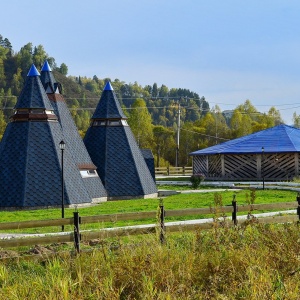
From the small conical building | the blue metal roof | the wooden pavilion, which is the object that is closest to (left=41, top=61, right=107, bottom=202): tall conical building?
the small conical building

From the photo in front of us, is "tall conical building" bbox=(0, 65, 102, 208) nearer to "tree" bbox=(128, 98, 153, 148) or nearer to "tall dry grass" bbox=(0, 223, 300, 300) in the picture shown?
"tall dry grass" bbox=(0, 223, 300, 300)

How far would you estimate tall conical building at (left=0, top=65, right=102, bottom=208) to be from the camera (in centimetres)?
2267

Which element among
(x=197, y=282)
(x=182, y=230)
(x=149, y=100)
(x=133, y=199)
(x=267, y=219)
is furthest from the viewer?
(x=149, y=100)

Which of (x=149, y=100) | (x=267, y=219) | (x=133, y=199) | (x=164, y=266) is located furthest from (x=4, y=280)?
(x=149, y=100)

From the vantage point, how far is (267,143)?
44.2 metres

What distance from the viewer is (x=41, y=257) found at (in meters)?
10.5

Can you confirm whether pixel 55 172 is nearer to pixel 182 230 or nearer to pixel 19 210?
pixel 19 210

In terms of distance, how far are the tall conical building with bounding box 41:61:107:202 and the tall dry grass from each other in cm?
1573

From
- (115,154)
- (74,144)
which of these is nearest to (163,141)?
(115,154)

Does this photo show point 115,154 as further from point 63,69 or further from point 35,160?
point 63,69

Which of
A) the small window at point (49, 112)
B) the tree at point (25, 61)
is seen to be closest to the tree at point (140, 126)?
the small window at point (49, 112)

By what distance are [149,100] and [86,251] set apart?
174 metres

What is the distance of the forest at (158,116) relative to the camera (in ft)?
245

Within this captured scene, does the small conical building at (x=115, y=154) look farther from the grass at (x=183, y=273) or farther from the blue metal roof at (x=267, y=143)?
the grass at (x=183, y=273)
